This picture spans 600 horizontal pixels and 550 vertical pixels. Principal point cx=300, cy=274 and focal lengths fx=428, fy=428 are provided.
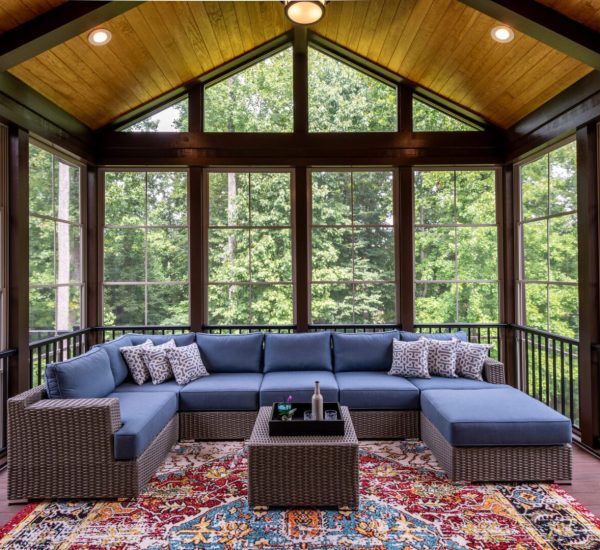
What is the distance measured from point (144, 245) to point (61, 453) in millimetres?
2719

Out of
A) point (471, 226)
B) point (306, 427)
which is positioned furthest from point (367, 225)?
point (306, 427)

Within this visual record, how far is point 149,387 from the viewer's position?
12.5 feet

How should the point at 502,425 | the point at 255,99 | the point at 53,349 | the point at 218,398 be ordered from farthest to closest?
1. the point at 255,99
2. the point at 53,349
3. the point at 218,398
4. the point at 502,425

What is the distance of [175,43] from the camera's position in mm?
4152

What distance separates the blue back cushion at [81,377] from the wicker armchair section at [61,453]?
8.0 inches

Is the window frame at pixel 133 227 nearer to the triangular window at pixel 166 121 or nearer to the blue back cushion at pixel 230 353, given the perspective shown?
the triangular window at pixel 166 121

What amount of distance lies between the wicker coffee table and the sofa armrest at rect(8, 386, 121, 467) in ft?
3.24

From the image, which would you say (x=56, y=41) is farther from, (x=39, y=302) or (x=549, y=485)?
(x=549, y=485)

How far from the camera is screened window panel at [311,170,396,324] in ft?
16.6

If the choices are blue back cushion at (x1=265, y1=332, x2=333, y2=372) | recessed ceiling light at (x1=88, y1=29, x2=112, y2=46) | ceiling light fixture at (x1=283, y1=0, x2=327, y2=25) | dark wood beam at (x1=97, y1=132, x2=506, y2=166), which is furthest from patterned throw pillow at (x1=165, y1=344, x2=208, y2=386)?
ceiling light fixture at (x1=283, y1=0, x2=327, y2=25)

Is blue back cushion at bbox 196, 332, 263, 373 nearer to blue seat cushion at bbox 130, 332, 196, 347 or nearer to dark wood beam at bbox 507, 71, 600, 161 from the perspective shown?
blue seat cushion at bbox 130, 332, 196, 347

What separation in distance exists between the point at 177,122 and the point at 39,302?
2.46 metres

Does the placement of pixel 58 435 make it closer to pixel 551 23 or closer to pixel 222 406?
pixel 222 406

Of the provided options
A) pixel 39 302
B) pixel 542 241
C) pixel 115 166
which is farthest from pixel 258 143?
pixel 542 241
